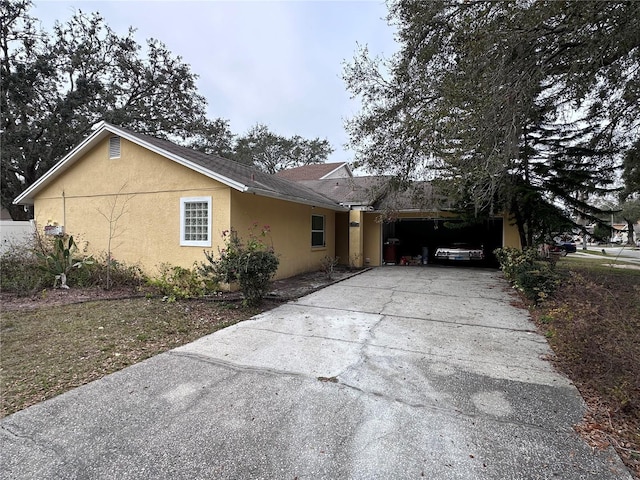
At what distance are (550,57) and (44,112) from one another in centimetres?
2139

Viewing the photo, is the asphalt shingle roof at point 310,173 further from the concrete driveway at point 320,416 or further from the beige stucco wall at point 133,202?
the concrete driveway at point 320,416

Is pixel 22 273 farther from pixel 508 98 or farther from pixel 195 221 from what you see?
pixel 508 98

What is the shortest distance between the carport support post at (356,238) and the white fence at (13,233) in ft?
35.9

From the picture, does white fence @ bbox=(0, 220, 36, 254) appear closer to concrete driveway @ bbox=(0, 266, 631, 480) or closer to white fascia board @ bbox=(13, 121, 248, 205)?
white fascia board @ bbox=(13, 121, 248, 205)

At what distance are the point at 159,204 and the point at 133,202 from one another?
3.33 feet

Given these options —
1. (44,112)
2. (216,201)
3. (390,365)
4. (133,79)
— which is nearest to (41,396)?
(390,365)

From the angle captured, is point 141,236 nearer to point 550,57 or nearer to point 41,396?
point 41,396

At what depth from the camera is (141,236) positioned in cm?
923

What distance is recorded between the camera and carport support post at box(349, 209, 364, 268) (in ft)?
44.2

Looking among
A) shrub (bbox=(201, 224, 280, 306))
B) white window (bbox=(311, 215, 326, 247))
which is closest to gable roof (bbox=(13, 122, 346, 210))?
white window (bbox=(311, 215, 326, 247))

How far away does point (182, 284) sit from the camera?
7918 mm

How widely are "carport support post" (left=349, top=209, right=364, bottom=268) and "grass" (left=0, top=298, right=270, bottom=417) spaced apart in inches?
302

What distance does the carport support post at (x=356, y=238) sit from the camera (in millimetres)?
13477

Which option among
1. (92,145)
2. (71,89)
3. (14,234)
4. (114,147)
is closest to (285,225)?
(114,147)
